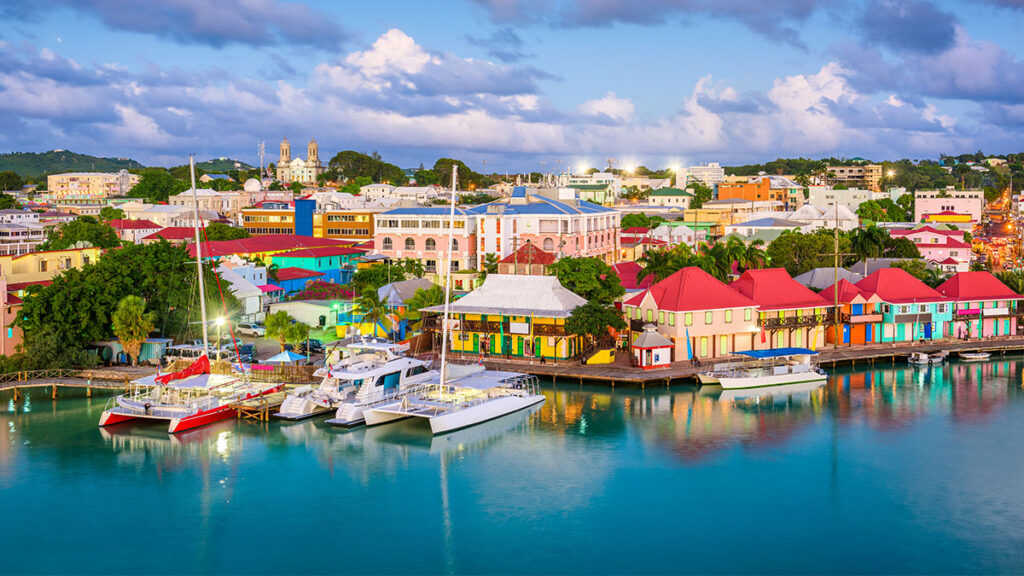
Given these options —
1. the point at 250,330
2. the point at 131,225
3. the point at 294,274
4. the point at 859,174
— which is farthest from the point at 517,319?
the point at 859,174

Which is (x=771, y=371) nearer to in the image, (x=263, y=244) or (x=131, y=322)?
(x=131, y=322)

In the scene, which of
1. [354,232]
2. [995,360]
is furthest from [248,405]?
[354,232]

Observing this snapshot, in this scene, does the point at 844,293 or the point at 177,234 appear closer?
the point at 844,293

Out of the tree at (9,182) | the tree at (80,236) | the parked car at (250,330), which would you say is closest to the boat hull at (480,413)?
the parked car at (250,330)

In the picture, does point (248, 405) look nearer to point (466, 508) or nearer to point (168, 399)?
point (168, 399)

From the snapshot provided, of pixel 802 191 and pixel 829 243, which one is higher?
pixel 802 191

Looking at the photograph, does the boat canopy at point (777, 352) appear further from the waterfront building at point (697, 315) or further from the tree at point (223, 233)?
the tree at point (223, 233)
